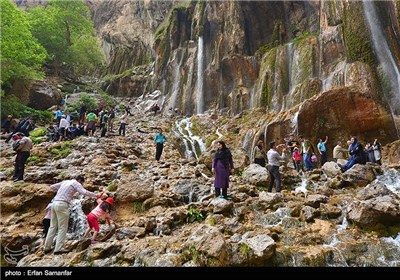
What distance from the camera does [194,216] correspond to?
7477mm

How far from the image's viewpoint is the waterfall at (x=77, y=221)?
7.42 metres

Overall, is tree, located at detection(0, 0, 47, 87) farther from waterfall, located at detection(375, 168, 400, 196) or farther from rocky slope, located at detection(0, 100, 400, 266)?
waterfall, located at detection(375, 168, 400, 196)

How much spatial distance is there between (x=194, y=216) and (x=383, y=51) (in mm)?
16986

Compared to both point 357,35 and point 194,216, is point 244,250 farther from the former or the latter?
point 357,35

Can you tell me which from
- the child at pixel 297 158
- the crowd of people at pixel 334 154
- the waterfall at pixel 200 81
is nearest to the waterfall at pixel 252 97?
the waterfall at pixel 200 81

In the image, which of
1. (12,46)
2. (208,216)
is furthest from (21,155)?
(12,46)

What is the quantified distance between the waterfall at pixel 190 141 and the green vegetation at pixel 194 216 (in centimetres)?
1114

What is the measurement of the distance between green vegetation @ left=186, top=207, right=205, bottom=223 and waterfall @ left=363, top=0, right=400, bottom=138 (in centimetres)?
1409

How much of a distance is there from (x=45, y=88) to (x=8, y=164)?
1597 centimetres

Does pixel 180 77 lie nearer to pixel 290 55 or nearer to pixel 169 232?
pixel 290 55

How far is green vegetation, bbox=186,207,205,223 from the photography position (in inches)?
292

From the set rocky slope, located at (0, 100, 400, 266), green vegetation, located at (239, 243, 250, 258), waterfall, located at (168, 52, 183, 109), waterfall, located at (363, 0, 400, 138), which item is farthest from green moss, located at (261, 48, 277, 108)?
green vegetation, located at (239, 243, 250, 258)
